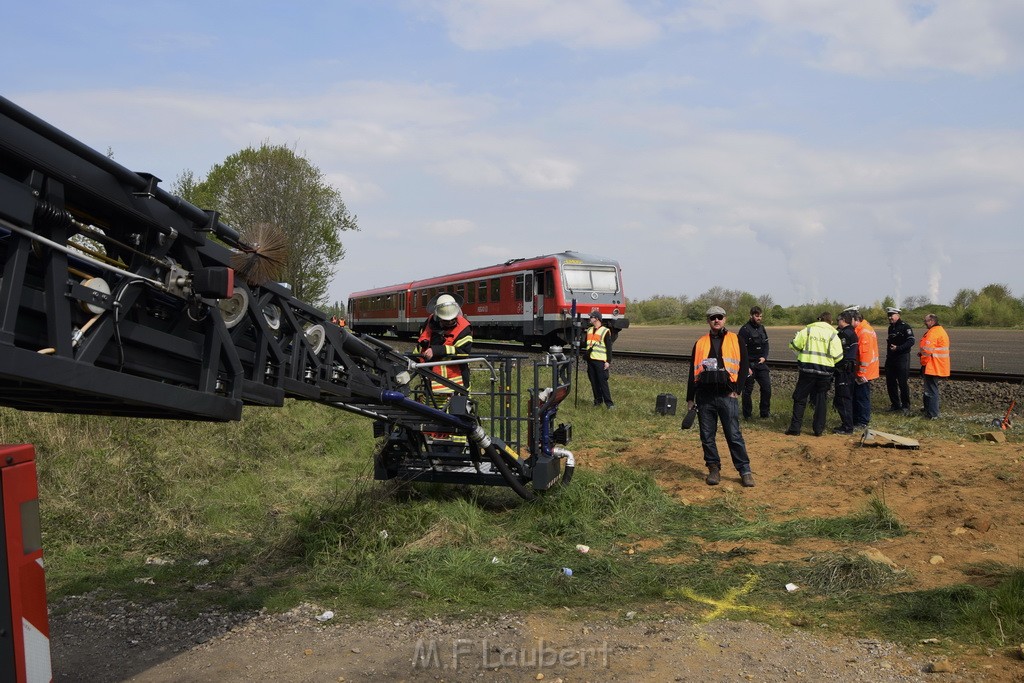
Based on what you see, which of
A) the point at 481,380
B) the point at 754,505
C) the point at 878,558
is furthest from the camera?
the point at 481,380

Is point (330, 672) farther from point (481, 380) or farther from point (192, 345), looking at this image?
point (481, 380)

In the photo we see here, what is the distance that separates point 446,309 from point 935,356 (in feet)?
29.3

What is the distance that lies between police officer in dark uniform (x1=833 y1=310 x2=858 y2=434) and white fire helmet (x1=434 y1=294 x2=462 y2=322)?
6540 millimetres

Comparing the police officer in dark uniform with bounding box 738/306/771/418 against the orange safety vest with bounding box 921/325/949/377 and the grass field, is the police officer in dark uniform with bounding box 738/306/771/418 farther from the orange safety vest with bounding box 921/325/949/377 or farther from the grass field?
the grass field

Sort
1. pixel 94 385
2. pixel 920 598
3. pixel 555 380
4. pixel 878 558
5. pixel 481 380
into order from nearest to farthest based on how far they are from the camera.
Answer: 1. pixel 94 385
2. pixel 920 598
3. pixel 878 558
4. pixel 555 380
5. pixel 481 380

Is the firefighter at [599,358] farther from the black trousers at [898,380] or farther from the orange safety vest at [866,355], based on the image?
the black trousers at [898,380]

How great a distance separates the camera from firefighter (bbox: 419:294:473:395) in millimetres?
8211

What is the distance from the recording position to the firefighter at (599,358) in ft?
47.2

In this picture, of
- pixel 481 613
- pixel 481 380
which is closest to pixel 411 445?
pixel 481 613

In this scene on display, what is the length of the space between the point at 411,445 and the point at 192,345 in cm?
360

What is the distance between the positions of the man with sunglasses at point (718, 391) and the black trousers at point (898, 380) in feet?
21.4

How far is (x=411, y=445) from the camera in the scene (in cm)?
747

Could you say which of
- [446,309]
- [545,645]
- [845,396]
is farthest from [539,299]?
[545,645]

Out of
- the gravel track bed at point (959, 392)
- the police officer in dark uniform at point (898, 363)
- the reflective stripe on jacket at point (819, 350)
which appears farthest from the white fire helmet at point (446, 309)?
the police officer in dark uniform at point (898, 363)
